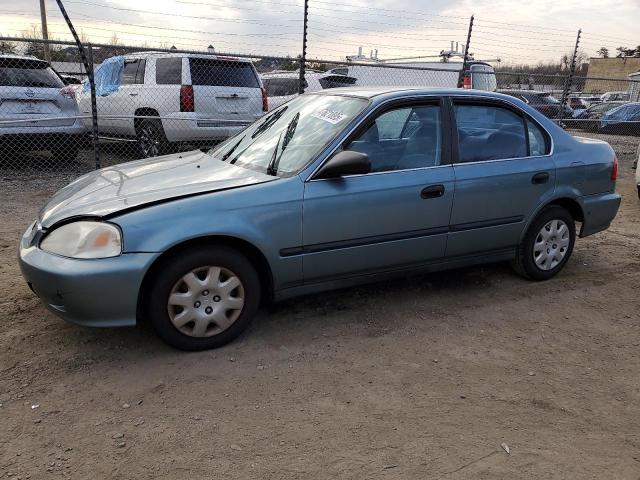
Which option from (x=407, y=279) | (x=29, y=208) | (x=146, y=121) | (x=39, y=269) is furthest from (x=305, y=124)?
(x=146, y=121)

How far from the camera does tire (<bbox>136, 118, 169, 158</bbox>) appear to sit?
842cm

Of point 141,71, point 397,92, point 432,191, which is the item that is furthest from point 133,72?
point 432,191

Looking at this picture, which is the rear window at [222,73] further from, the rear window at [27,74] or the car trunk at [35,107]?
the rear window at [27,74]

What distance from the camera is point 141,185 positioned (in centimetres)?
344

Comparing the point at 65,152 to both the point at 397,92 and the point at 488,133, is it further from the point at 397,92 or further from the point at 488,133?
the point at 488,133

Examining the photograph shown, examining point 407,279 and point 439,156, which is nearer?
point 439,156

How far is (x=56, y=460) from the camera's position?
7.88ft

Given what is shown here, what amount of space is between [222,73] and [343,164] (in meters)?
5.73

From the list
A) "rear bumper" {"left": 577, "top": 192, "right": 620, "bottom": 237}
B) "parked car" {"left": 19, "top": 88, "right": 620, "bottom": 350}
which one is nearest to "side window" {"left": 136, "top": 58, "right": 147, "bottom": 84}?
"parked car" {"left": 19, "top": 88, "right": 620, "bottom": 350}

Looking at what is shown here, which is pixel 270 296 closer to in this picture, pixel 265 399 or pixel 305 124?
pixel 265 399

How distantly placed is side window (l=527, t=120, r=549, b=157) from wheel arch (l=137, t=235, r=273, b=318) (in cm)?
241

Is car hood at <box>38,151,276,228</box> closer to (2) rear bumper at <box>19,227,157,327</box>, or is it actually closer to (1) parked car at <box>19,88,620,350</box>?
(1) parked car at <box>19,88,620,350</box>

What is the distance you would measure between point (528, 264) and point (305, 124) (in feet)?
7.22

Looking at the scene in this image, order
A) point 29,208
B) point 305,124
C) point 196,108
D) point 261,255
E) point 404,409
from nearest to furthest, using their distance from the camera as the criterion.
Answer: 1. point 404,409
2. point 261,255
3. point 305,124
4. point 29,208
5. point 196,108
